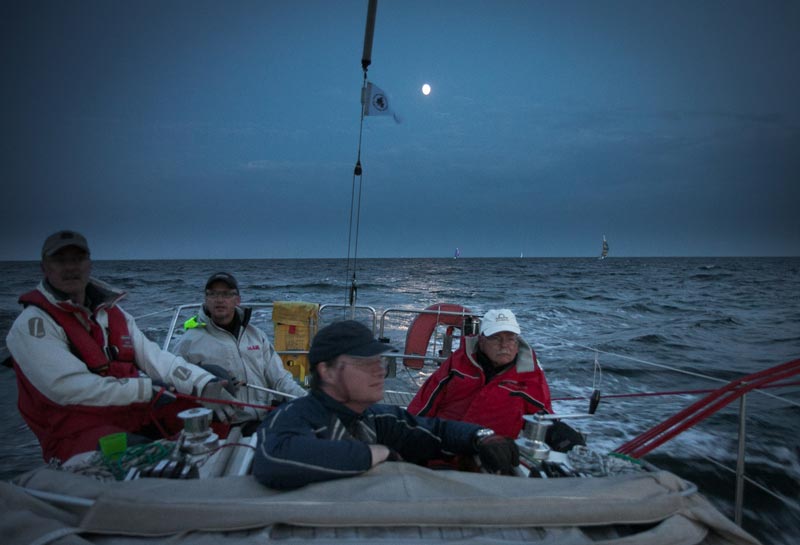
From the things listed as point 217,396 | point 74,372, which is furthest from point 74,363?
point 217,396

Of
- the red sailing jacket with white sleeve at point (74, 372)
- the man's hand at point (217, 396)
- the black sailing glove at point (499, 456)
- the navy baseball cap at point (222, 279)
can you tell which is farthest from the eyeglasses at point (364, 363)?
the navy baseball cap at point (222, 279)

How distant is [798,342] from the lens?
11305 millimetres

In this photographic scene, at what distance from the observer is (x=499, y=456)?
188 centimetres

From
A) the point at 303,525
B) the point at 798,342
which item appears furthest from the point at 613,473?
the point at 798,342

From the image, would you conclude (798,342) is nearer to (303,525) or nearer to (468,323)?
(468,323)

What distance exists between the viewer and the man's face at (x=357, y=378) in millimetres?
1729

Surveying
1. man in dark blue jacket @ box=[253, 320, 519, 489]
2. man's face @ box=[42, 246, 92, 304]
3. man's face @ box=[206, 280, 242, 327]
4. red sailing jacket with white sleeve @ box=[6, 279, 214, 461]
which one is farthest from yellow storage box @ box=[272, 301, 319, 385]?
man in dark blue jacket @ box=[253, 320, 519, 489]

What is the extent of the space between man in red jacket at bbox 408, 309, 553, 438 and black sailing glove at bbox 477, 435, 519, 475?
1144 mm

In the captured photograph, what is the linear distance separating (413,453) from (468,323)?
3.27 metres

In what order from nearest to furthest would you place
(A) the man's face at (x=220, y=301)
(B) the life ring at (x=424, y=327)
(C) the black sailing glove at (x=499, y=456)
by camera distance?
1. (C) the black sailing glove at (x=499, y=456)
2. (A) the man's face at (x=220, y=301)
3. (B) the life ring at (x=424, y=327)

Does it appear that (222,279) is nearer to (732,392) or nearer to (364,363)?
(364,363)

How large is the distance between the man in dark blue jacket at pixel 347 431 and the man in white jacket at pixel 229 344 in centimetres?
171

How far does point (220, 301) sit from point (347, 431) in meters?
2.13

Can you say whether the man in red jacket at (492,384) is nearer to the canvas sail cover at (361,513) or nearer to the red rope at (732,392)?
the red rope at (732,392)
